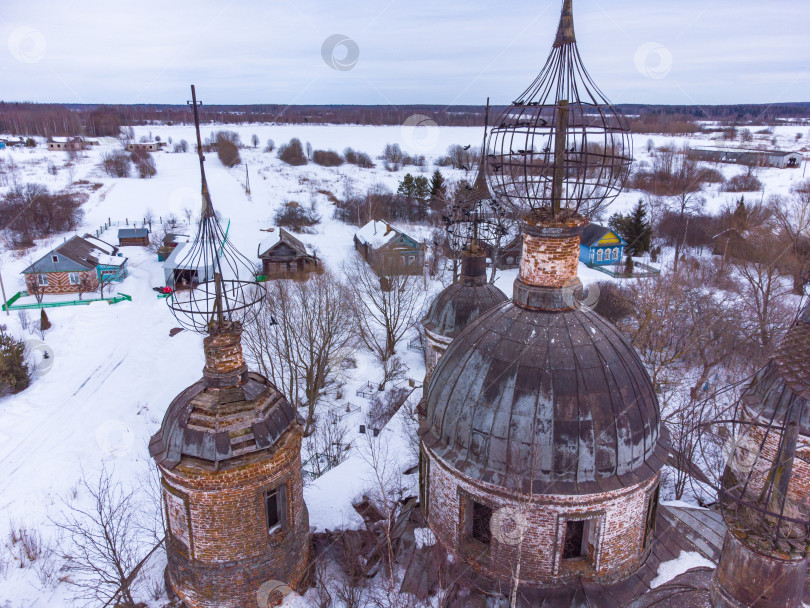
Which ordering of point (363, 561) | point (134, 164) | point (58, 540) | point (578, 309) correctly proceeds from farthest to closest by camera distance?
point (134, 164) < point (58, 540) < point (363, 561) < point (578, 309)

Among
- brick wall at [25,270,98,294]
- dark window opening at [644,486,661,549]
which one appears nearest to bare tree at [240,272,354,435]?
dark window opening at [644,486,661,549]

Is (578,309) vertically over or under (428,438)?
over

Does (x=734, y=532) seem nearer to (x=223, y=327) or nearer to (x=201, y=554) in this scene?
(x=223, y=327)

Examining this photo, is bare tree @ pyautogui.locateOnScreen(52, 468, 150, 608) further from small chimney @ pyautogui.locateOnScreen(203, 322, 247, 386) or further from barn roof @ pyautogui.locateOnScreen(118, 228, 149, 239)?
barn roof @ pyautogui.locateOnScreen(118, 228, 149, 239)

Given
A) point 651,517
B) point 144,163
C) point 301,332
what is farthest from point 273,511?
point 144,163

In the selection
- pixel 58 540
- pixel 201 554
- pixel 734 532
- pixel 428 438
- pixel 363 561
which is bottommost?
pixel 58 540

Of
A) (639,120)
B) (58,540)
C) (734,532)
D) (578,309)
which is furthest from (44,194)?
(639,120)

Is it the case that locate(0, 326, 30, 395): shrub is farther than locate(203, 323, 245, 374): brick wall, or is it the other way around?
locate(0, 326, 30, 395): shrub

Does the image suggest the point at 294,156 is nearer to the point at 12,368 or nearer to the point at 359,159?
the point at 359,159
